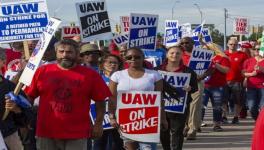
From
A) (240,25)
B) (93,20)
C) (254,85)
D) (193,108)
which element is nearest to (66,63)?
(93,20)

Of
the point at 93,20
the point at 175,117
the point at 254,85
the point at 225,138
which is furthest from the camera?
the point at 254,85

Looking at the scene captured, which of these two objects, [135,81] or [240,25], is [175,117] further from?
[240,25]

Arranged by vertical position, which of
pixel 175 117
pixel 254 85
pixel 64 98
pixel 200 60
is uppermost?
pixel 64 98

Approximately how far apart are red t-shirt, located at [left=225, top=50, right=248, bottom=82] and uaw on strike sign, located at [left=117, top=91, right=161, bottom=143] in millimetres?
7556

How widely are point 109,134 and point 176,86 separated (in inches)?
64.1

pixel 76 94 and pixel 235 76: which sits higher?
pixel 76 94

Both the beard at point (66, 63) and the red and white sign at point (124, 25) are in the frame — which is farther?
the red and white sign at point (124, 25)

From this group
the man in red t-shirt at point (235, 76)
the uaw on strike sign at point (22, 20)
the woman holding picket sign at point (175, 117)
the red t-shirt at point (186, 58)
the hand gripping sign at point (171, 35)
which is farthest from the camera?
the hand gripping sign at point (171, 35)

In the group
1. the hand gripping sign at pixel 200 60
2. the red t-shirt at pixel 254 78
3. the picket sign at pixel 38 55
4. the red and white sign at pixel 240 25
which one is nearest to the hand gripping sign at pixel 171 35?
the red t-shirt at pixel 254 78

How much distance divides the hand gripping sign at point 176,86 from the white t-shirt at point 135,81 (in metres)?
Answer: 1.63

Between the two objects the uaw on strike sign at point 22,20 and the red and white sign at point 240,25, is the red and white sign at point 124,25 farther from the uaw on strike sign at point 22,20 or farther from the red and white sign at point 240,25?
the uaw on strike sign at point 22,20

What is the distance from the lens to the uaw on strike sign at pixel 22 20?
831cm

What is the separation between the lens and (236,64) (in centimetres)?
1454

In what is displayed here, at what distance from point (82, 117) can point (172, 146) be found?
10.3ft
